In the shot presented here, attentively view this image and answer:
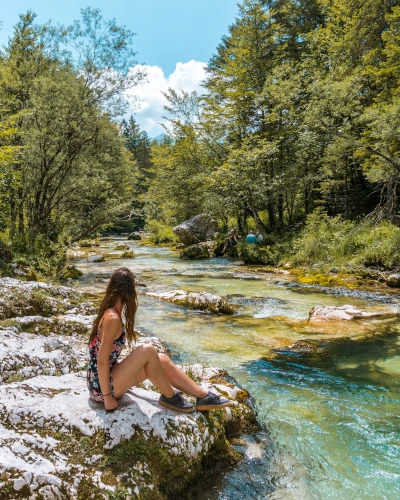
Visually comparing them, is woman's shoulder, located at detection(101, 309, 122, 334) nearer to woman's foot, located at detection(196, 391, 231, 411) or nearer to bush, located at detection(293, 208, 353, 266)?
woman's foot, located at detection(196, 391, 231, 411)

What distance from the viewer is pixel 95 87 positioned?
1549 cm

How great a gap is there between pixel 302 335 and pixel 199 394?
4.55 metres

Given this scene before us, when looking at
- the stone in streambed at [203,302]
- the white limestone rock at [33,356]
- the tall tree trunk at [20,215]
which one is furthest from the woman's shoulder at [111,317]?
the tall tree trunk at [20,215]

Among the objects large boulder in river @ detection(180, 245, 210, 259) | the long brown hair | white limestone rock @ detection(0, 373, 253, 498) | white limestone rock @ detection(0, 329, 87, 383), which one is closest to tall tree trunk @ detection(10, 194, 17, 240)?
large boulder in river @ detection(180, 245, 210, 259)

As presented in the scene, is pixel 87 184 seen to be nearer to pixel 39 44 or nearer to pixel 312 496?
pixel 39 44

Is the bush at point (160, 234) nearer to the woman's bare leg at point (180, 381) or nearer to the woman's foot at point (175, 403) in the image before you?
the woman's bare leg at point (180, 381)

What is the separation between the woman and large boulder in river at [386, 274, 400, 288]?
10.3 m

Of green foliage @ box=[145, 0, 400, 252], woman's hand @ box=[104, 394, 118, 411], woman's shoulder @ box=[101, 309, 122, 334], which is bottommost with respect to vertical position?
woman's hand @ box=[104, 394, 118, 411]

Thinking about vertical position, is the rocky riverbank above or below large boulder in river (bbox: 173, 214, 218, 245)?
below

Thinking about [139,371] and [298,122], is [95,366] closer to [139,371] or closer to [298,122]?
[139,371]

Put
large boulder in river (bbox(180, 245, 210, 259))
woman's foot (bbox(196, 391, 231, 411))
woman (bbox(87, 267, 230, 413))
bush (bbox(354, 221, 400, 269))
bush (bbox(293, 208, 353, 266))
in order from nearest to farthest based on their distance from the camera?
woman (bbox(87, 267, 230, 413)) → woman's foot (bbox(196, 391, 231, 411)) → bush (bbox(354, 221, 400, 269)) → bush (bbox(293, 208, 353, 266)) → large boulder in river (bbox(180, 245, 210, 259))

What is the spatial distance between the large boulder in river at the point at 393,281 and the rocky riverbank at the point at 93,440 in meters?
9.56

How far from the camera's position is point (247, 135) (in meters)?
23.0

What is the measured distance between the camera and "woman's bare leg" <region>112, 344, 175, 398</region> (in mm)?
3223
